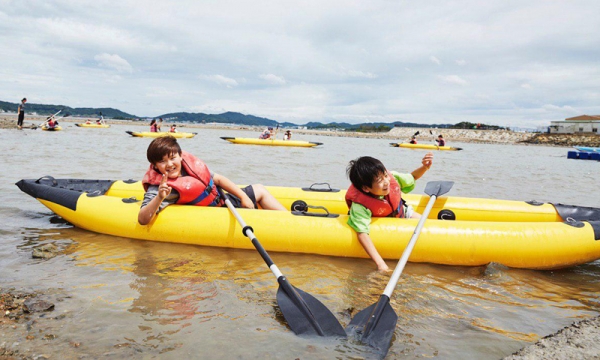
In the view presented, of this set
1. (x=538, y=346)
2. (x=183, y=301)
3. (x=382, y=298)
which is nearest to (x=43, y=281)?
(x=183, y=301)

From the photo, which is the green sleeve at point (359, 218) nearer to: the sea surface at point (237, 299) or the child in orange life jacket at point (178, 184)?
the sea surface at point (237, 299)

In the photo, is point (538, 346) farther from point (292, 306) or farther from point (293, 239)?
point (293, 239)

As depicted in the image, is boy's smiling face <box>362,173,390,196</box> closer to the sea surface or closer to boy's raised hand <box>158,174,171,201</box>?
the sea surface

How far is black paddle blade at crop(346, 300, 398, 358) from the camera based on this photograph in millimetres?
2141

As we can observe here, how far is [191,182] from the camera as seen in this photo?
3.83m

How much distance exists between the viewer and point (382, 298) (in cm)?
240

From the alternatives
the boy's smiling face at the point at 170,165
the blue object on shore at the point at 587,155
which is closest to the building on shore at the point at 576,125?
the blue object on shore at the point at 587,155

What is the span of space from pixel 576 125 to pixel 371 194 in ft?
202

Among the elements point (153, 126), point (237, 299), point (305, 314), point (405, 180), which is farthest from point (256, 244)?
point (153, 126)

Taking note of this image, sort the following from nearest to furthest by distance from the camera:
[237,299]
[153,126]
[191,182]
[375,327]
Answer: [375,327]
[237,299]
[191,182]
[153,126]

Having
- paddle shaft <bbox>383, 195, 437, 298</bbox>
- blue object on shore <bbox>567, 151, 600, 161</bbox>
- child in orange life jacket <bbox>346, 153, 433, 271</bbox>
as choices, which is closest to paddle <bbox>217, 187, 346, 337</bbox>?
paddle shaft <bbox>383, 195, 437, 298</bbox>

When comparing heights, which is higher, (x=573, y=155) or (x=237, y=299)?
(x=573, y=155)

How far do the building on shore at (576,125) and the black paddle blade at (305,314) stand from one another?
5770 cm

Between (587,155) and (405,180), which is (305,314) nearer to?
(405,180)
